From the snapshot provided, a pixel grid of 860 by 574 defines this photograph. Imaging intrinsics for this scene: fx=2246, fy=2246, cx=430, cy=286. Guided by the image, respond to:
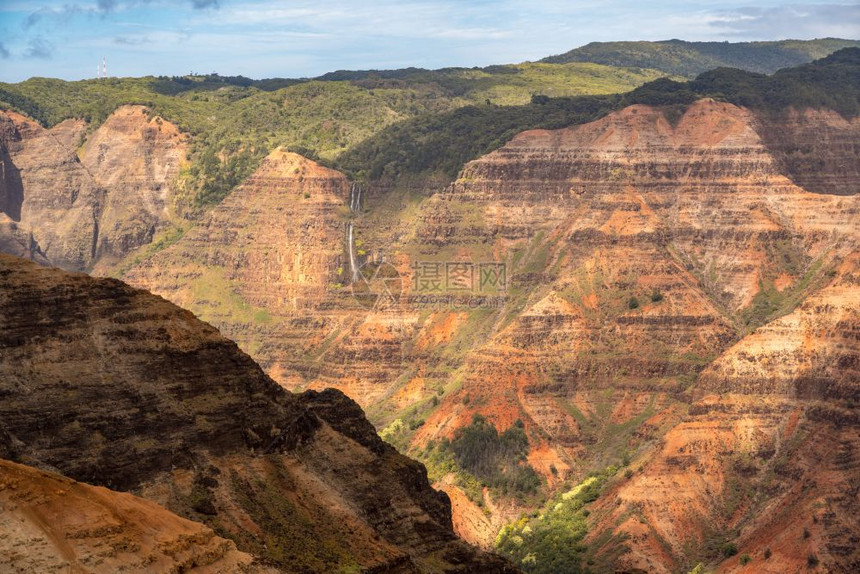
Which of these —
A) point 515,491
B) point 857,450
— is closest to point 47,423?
point 857,450

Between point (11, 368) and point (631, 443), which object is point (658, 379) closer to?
point (631, 443)

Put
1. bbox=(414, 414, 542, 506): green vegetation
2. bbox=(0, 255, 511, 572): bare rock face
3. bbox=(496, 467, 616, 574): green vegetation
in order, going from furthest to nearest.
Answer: bbox=(414, 414, 542, 506): green vegetation
bbox=(496, 467, 616, 574): green vegetation
bbox=(0, 255, 511, 572): bare rock face

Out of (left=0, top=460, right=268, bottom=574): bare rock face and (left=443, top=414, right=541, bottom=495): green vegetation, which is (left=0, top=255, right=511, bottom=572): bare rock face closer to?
(left=0, top=460, right=268, bottom=574): bare rock face

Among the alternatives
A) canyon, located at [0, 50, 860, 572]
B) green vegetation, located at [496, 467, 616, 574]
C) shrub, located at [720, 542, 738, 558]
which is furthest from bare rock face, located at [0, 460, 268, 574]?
shrub, located at [720, 542, 738, 558]

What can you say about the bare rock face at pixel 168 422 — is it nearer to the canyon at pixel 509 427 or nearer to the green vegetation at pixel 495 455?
the canyon at pixel 509 427

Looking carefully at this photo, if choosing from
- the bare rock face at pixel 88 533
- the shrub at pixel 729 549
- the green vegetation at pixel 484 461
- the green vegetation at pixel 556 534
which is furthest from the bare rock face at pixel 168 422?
the green vegetation at pixel 484 461

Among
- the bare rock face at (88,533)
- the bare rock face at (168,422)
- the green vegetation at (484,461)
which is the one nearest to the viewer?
the bare rock face at (88,533)
